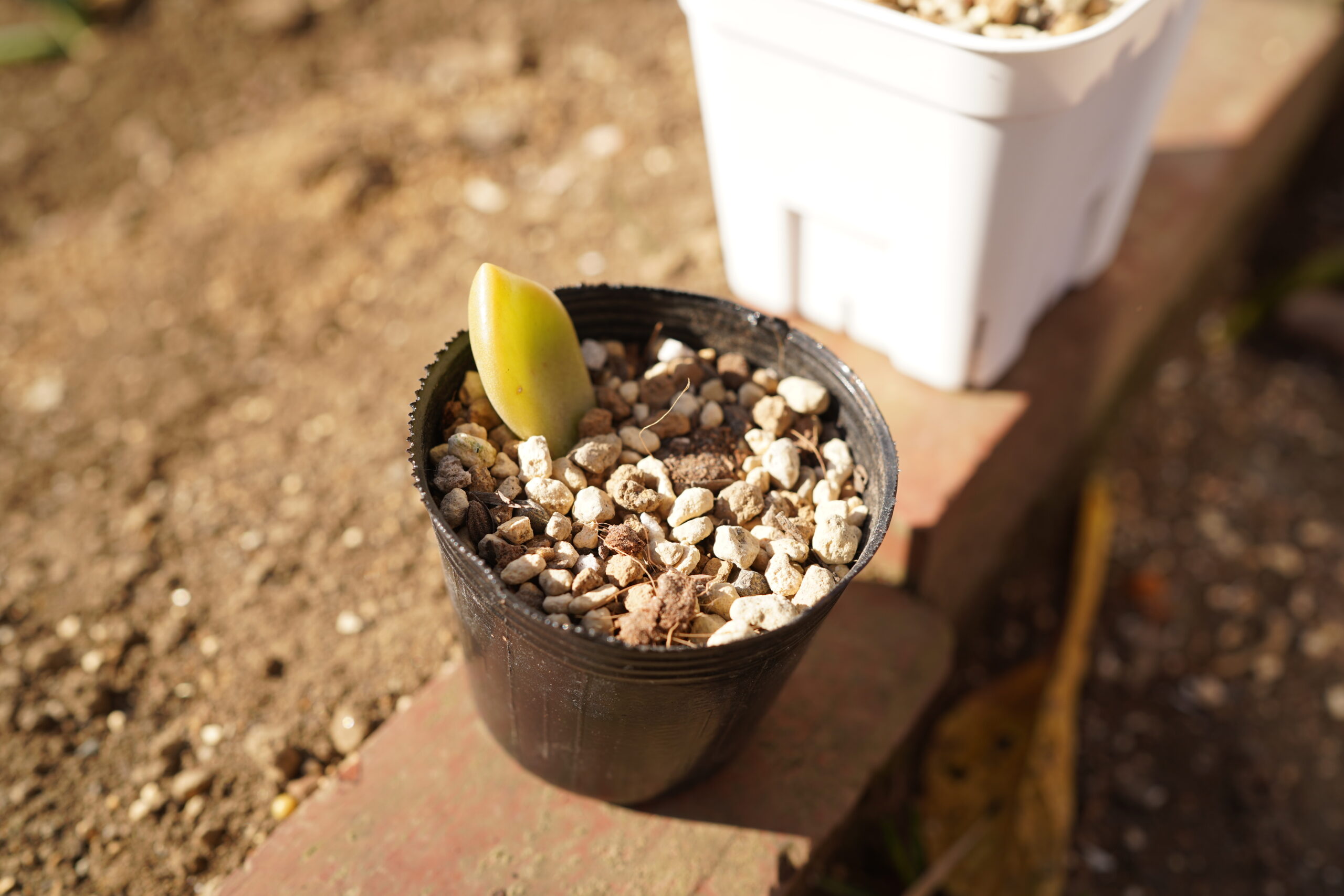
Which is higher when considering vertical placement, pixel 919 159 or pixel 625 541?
pixel 919 159

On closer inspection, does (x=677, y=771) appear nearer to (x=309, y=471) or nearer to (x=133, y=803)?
(x=133, y=803)

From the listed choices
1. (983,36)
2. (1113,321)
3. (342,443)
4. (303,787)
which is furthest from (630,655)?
(1113,321)

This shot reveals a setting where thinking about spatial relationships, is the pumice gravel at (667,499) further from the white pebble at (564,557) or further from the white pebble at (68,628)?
the white pebble at (68,628)

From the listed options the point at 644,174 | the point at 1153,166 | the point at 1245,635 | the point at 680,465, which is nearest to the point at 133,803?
the point at 680,465

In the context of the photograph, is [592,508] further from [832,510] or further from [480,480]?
[832,510]

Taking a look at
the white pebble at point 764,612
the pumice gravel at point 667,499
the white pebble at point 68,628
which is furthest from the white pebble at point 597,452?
the white pebble at point 68,628

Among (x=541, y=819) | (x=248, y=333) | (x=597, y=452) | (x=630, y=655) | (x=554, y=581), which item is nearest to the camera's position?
(x=630, y=655)
